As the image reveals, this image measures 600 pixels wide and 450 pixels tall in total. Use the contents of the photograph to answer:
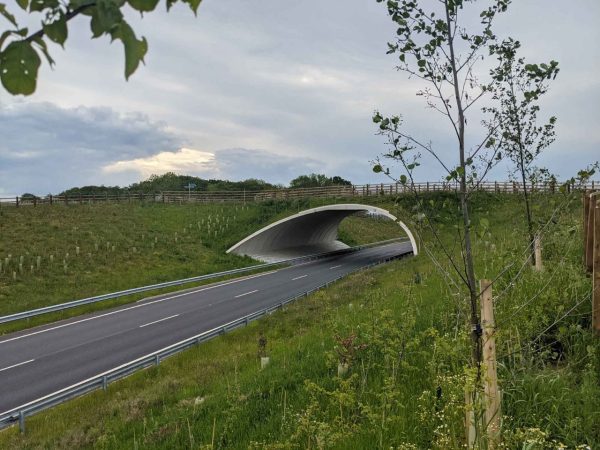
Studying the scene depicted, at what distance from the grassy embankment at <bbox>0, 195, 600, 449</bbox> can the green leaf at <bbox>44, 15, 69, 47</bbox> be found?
3460mm

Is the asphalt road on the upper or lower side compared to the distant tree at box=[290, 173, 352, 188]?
lower

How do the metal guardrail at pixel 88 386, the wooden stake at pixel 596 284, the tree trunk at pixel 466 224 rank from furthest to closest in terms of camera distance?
the metal guardrail at pixel 88 386 < the wooden stake at pixel 596 284 < the tree trunk at pixel 466 224

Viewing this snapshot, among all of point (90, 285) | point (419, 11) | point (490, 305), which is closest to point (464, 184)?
point (490, 305)

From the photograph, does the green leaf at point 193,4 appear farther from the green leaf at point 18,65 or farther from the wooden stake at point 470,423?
the wooden stake at point 470,423

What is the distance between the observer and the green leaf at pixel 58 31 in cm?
115

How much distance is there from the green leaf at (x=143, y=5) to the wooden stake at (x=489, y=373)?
3.50 meters

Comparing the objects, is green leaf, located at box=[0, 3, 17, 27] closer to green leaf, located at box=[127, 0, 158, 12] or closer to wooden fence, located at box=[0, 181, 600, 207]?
green leaf, located at box=[127, 0, 158, 12]

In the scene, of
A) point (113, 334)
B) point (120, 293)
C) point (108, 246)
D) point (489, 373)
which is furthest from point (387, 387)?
point (108, 246)

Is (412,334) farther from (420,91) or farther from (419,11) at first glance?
(419,11)

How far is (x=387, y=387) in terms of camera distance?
5051mm

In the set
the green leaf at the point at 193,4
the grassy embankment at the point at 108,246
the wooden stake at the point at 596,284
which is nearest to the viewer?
the green leaf at the point at 193,4

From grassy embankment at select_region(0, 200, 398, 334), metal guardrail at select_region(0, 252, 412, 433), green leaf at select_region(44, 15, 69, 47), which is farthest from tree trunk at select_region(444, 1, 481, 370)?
grassy embankment at select_region(0, 200, 398, 334)

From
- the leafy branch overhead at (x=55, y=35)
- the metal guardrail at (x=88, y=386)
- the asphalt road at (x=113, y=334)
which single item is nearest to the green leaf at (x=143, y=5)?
the leafy branch overhead at (x=55, y=35)

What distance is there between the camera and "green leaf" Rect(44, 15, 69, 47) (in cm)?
115
